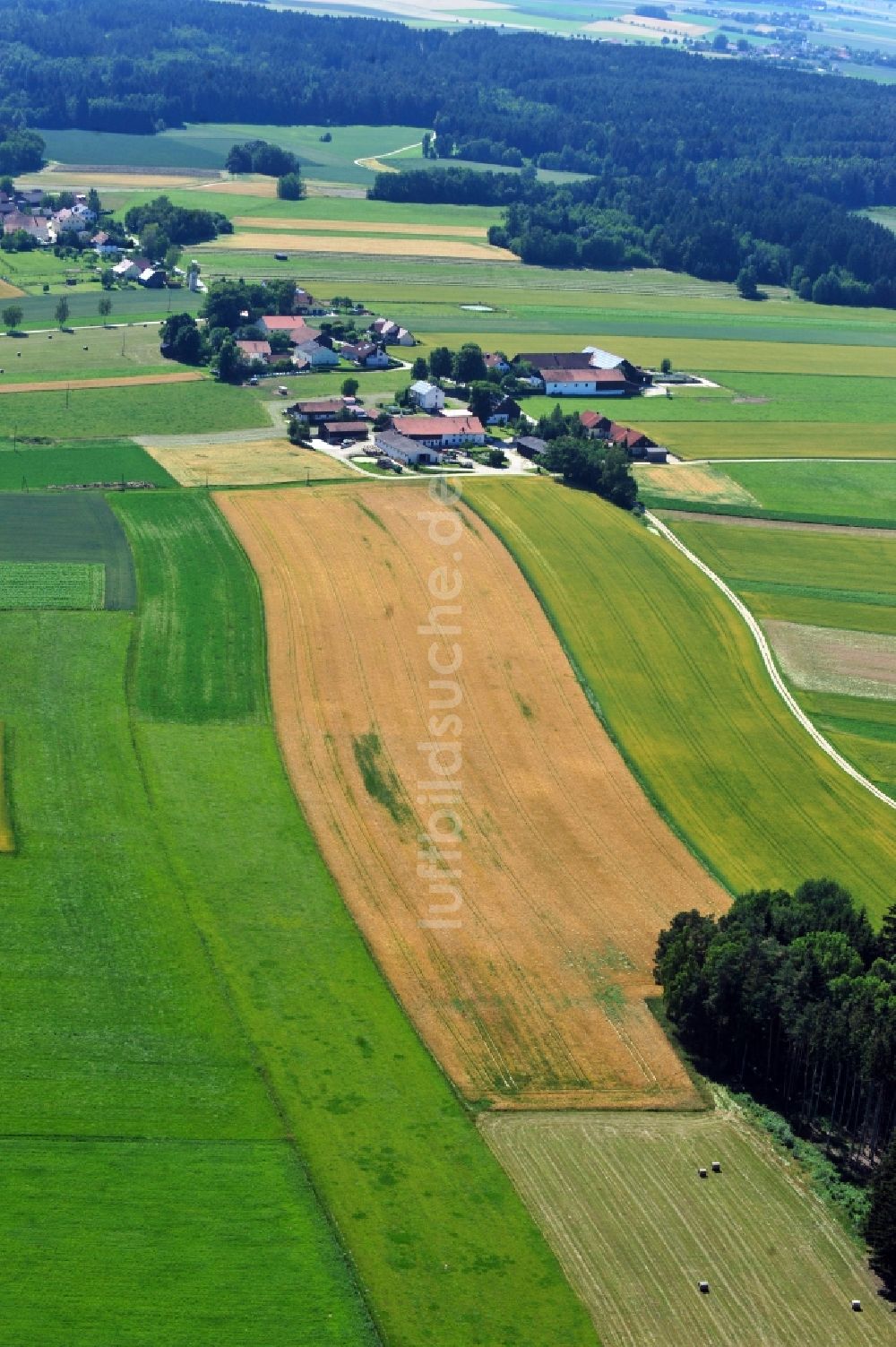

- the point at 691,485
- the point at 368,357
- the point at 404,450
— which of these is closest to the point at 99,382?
the point at 368,357

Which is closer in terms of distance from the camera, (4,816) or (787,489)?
(4,816)

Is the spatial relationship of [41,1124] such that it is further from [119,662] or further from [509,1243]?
[119,662]

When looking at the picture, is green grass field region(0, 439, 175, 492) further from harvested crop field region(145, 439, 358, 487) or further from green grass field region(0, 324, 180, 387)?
green grass field region(0, 324, 180, 387)

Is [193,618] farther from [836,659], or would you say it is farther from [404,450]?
[836,659]

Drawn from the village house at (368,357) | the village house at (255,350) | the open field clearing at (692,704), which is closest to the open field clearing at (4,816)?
the open field clearing at (692,704)

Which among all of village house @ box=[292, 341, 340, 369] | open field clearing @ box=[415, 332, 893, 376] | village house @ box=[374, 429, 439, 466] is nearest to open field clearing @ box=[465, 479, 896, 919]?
village house @ box=[374, 429, 439, 466]

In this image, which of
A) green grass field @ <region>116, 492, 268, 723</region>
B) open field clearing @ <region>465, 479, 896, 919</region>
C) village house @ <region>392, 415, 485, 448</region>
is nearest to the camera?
open field clearing @ <region>465, 479, 896, 919</region>
